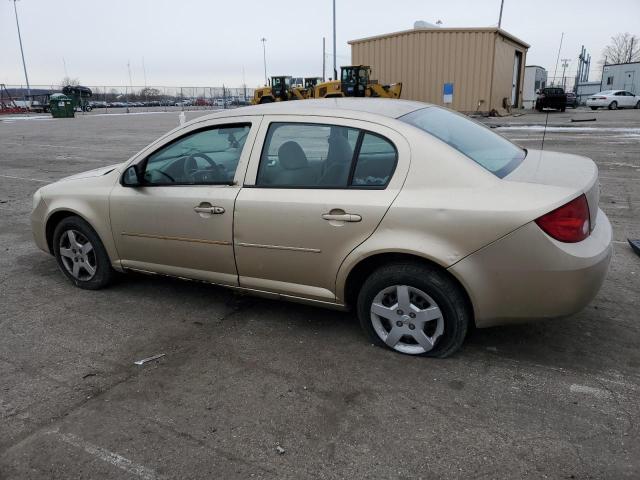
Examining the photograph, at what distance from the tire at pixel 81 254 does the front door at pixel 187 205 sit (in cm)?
30

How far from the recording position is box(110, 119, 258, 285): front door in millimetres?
3775

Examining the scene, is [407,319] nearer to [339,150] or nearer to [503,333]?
[503,333]

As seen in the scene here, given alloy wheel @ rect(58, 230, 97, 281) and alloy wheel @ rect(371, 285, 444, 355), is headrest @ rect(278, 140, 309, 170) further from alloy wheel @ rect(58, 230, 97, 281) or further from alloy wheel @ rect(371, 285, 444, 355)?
alloy wheel @ rect(58, 230, 97, 281)

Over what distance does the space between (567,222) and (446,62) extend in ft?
92.7

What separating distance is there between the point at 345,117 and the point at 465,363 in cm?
174

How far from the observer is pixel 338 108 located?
359cm

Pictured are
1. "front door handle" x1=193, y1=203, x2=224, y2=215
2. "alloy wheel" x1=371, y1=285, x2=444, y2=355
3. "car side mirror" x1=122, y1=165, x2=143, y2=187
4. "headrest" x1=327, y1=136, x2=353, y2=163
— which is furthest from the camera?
"car side mirror" x1=122, y1=165, x2=143, y2=187

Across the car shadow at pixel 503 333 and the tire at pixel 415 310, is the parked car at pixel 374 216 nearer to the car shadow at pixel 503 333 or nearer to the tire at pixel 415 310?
the tire at pixel 415 310

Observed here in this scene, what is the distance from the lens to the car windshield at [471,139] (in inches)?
131

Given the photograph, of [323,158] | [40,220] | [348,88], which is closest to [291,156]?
[323,158]

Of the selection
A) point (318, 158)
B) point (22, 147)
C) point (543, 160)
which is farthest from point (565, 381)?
point (22, 147)

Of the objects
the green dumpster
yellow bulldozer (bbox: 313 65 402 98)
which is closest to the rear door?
yellow bulldozer (bbox: 313 65 402 98)

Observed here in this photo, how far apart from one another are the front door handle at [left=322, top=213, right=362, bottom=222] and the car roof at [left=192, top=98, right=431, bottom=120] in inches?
26.4

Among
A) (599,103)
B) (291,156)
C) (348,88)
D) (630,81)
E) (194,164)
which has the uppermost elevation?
(630,81)
